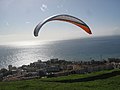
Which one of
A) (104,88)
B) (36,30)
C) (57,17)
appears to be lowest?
(104,88)

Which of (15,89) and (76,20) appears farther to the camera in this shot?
(76,20)

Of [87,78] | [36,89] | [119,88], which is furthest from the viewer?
[87,78]

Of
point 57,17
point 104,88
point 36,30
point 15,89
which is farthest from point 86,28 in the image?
point 15,89

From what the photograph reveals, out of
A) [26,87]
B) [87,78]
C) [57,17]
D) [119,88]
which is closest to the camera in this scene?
[119,88]

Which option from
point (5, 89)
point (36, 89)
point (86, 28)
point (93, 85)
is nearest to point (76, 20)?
point (86, 28)

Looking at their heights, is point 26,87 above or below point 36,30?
below

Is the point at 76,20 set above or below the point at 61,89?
above

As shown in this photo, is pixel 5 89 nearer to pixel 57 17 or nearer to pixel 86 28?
pixel 57 17

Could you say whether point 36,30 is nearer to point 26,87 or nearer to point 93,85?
point 26,87

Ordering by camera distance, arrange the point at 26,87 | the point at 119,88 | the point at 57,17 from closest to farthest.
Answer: the point at 119,88, the point at 26,87, the point at 57,17
